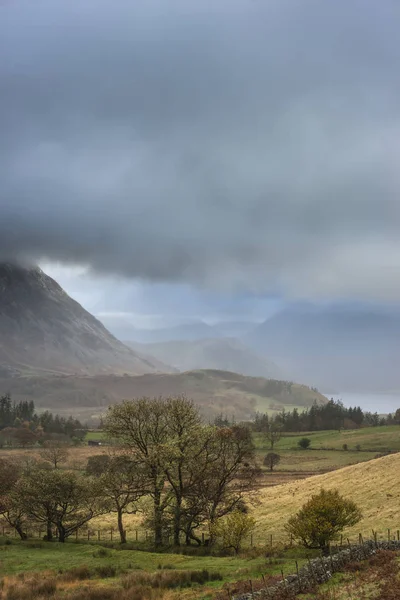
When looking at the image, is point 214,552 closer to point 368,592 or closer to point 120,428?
point 120,428

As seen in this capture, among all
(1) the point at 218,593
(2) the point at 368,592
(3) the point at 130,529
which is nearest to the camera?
(2) the point at 368,592

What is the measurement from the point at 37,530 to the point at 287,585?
5141cm

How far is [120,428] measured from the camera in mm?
55125

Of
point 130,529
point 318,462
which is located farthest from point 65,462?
point 130,529

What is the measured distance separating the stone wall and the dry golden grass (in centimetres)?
1119

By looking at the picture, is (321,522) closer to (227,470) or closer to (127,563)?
(127,563)

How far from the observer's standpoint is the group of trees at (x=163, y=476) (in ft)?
173

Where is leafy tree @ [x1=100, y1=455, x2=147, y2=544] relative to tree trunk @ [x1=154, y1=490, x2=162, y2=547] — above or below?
above

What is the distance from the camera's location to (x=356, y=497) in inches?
2297

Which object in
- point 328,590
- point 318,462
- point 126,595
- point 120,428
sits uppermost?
point 120,428

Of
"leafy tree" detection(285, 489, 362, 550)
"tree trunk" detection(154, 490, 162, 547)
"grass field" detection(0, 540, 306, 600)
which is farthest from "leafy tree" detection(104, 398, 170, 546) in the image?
"leafy tree" detection(285, 489, 362, 550)

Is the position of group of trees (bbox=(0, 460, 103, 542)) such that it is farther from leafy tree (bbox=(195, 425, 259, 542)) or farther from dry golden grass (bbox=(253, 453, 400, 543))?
dry golden grass (bbox=(253, 453, 400, 543))

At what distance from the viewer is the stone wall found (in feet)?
86.3

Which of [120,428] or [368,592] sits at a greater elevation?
[120,428]
